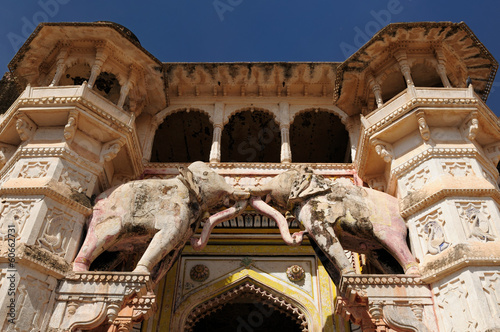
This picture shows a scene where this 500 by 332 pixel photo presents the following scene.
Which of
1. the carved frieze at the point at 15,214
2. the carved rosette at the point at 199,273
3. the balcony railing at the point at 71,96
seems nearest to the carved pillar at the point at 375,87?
the carved rosette at the point at 199,273

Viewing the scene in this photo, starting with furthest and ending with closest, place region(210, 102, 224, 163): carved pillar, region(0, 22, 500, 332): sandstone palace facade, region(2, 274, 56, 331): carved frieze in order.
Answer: region(210, 102, 224, 163): carved pillar, region(0, 22, 500, 332): sandstone palace facade, region(2, 274, 56, 331): carved frieze

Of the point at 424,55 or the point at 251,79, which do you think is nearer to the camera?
the point at 424,55

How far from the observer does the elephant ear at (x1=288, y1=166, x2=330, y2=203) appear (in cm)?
854

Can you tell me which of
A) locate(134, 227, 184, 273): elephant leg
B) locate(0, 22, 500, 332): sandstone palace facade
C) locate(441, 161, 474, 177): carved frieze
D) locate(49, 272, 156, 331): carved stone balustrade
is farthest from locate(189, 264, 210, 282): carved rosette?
locate(441, 161, 474, 177): carved frieze

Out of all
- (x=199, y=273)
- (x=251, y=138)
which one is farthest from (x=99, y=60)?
(x=251, y=138)

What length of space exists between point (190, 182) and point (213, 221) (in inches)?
32.0

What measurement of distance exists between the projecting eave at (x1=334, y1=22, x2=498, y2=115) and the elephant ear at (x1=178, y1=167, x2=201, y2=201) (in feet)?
14.3

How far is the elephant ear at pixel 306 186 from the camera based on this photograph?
854 cm

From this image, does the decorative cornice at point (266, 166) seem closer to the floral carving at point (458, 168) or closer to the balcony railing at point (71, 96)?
the balcony railing at point (71, 96)

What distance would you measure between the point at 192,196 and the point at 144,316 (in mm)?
2237

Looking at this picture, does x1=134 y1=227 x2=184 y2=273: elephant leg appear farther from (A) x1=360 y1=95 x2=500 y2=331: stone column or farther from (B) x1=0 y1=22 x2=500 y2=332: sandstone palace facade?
(A) x1=360 y1=95 x2=500 y2=331: stone column

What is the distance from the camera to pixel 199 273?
989 cm

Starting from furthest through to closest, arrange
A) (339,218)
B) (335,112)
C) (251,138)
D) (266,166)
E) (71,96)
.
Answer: (251,138) → (335,112) → (266,166) → (71,96) → (339,218)

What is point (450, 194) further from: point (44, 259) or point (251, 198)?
point (44, 259)
